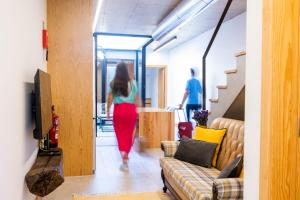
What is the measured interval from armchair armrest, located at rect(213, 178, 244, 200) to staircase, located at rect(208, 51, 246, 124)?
5.46ft

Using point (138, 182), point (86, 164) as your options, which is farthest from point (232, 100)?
point (86, 164)

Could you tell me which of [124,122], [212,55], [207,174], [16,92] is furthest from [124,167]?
[212,55]

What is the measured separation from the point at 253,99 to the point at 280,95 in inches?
5.8

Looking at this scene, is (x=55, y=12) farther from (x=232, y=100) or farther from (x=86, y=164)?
(x=232, y=100)

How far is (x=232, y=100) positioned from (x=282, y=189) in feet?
7.63

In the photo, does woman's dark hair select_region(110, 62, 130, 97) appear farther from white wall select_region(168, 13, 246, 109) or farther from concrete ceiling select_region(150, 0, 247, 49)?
white wall select_region(168, 13, 246, 109)

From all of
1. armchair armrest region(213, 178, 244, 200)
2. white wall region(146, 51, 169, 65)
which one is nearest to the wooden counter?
white wall region(146, 51, 169, 65)

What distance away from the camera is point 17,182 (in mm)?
2113

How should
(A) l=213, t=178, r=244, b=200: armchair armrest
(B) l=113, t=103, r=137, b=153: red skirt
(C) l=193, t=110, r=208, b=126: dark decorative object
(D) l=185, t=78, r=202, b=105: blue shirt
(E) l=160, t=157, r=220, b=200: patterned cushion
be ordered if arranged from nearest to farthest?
(A) l=213, t=178, r=244, b=200: armchair armrest
(E) l=160, t=157, r=220, b=200: patterned cushion
(B) l=113, t=103, r=137, b=153: red skirt
(C) l=193, t=110, r=208, b=126: dark decorative object
(D) l=185, t=78, r=202, b=105: blue shirt

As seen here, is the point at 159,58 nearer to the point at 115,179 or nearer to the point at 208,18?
the point at 208,18

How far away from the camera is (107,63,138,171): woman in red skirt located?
3.15 metres

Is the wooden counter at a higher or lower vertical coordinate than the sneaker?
higher

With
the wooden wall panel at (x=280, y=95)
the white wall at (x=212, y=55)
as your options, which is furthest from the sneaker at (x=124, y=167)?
the wooden wall panel at (x=280, y=95)

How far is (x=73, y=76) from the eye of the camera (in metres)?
3.91
